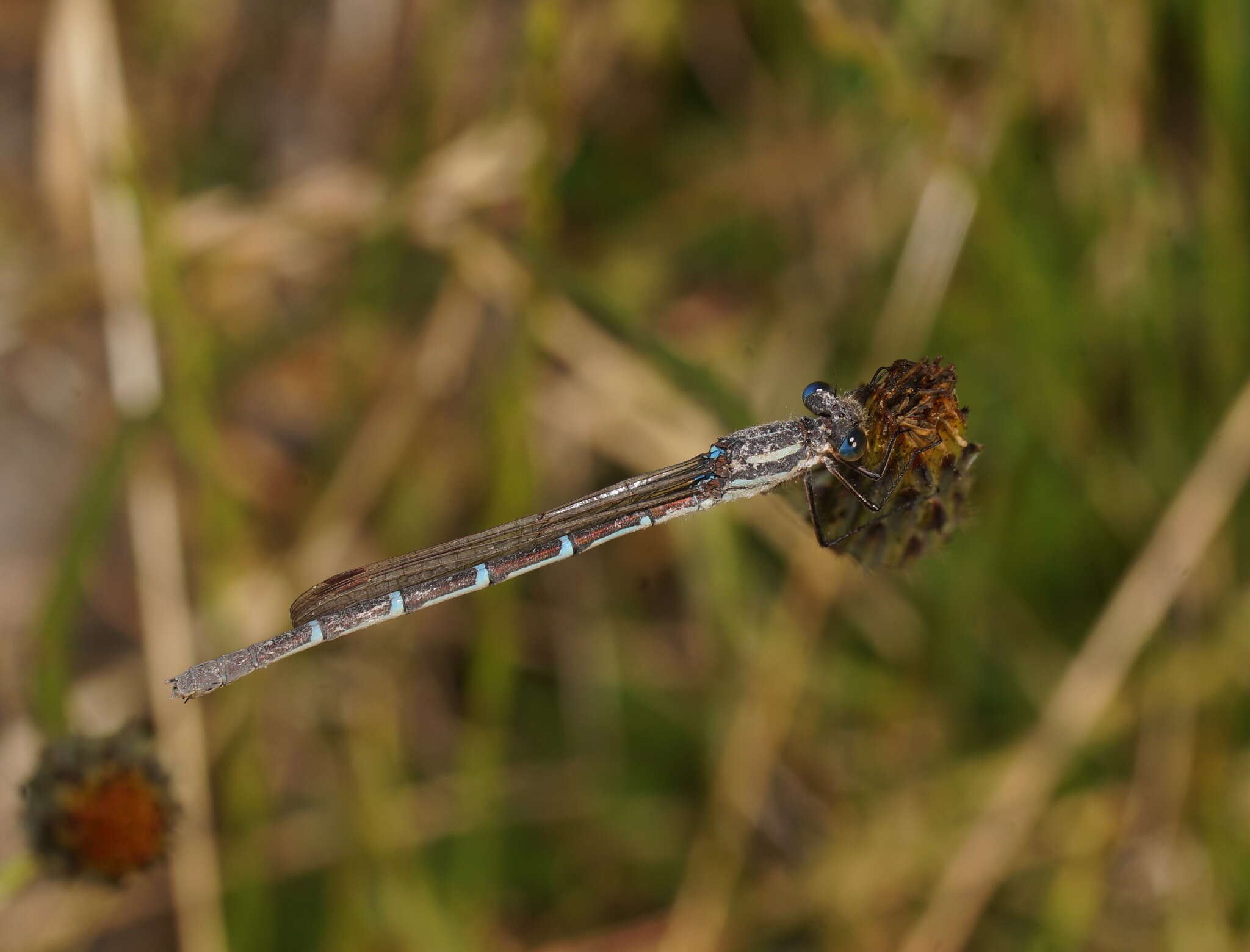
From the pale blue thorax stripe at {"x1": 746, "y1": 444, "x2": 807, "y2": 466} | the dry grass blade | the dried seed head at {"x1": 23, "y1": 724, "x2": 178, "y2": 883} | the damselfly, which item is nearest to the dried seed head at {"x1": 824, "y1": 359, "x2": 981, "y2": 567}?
the damselfly

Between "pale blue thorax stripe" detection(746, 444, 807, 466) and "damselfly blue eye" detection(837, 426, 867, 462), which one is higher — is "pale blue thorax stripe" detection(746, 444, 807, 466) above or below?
above

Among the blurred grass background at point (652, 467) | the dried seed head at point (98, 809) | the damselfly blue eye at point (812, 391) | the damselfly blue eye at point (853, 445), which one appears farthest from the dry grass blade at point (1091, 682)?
the dried seed head at point (98, 809)

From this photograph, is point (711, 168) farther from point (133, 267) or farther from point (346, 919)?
point (346, 919)

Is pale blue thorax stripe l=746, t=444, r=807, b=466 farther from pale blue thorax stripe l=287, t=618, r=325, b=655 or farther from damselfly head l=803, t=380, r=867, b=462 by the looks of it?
pale blue thorax stripe l=287, t=618, r=325, b=655

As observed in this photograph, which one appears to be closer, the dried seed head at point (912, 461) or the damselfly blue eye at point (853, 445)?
the dried seed head at point (912, 461)

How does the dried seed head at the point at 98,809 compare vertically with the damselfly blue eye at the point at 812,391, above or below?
below

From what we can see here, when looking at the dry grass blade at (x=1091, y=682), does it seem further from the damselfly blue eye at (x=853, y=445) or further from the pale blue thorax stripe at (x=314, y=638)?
the pale blue thorax stripe at (x=314, y=638)

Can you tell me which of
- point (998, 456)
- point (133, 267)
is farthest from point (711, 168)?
point (133, 267)
